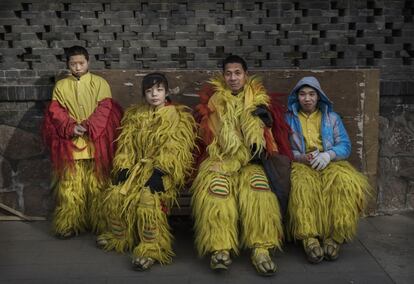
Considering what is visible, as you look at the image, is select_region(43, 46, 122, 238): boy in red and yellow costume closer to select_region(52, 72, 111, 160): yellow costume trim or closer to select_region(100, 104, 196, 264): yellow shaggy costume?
select_region(52, 72, 111, 160): yellow costume trim

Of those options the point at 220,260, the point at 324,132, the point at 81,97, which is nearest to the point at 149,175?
the point at 220,260

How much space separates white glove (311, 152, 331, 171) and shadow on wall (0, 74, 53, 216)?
257 centimetres

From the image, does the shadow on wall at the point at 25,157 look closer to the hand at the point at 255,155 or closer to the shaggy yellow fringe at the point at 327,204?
the hand at the point at 255,155

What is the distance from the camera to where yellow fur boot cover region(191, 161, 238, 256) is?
12.0 ft

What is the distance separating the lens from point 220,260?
3602 millimetres

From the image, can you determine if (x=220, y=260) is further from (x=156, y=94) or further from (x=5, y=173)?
(x=5, y=173)

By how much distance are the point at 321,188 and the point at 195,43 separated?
77.9 inches

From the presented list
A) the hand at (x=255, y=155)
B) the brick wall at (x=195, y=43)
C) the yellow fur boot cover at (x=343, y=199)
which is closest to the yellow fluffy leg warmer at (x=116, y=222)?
the hand at (x=255, y=155)

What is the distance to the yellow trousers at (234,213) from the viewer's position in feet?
12.0

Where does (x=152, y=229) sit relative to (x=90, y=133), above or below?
below

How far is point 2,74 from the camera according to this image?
5012 millimetres

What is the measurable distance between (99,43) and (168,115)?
1437 millimetres

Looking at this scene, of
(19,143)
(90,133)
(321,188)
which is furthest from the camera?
(19,143)

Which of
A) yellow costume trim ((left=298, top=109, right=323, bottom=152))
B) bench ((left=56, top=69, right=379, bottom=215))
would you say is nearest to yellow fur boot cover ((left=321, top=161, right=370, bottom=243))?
yellow costume trim ((left=298, top=109, right=323, bottom=152))
